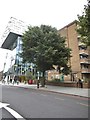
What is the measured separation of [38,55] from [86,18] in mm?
16496

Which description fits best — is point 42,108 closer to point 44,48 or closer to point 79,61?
point 44,48

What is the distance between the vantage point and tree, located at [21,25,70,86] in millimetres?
35156

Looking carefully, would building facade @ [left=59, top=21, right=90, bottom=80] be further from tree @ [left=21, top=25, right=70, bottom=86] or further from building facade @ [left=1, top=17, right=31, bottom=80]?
building facade @ [left=1, top=17, right=31, bottom=80]

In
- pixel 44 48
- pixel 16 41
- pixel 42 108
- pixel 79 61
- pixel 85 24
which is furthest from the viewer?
pixel 16 41

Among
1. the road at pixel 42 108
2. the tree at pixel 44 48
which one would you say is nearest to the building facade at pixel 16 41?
the tree at pixel 44 48

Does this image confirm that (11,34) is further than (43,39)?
Yes

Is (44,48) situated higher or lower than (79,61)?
higher

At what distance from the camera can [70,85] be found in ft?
122

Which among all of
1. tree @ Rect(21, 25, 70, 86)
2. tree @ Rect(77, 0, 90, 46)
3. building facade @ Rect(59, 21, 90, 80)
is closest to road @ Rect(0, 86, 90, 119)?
tree @ Rect(77, 0, 90, 46)

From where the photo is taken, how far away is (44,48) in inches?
1385

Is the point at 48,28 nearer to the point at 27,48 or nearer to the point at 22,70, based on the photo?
the point at 27,48

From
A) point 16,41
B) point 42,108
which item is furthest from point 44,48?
point 16,41

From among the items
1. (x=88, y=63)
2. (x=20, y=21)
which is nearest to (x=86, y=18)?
(x=88, y=63)

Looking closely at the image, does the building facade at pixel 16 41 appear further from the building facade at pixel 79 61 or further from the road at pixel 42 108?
the road at pixel 42 108
